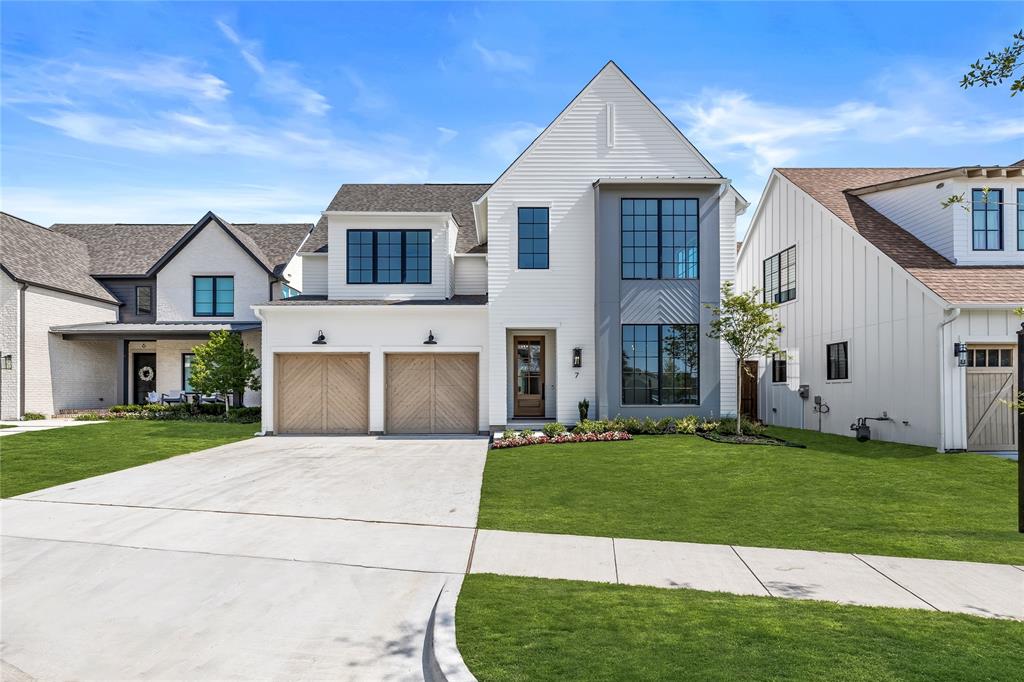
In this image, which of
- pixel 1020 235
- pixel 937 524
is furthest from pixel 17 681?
pixel 1020 235

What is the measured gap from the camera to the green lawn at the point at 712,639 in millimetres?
3994

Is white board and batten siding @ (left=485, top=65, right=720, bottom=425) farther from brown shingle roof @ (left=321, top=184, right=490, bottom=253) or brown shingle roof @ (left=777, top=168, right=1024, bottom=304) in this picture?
brown shingle roof @ (left=777, top=168, right=1024, bottom=304)

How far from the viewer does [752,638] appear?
4.48m

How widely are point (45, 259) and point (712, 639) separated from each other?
2925 centimetres

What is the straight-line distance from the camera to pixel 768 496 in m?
9.88

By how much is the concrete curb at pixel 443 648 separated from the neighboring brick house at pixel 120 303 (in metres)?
21.0

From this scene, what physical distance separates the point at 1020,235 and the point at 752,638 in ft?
52.6

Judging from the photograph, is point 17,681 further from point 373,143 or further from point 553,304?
point 373,143

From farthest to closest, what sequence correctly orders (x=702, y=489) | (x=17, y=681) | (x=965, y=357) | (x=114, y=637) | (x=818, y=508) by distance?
1. (x=965, y=357)
2. (x=702, y=489)
3. (x=818, y=508)
4. (x=114, y=637)
5. (x=17, y=681)

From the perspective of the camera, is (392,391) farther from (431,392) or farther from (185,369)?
(185,369)

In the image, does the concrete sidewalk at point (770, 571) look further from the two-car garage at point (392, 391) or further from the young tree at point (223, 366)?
the young tree at point (223, 366)

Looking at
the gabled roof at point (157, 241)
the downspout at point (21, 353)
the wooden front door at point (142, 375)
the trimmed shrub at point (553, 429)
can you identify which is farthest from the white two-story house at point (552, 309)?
the downspout at point (21, 353)

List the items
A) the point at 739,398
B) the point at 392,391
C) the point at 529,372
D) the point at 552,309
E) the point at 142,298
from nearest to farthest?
the point at 739,398
the point at 552,309
the point at 392,391
the point at 529,372
the point at 142,298

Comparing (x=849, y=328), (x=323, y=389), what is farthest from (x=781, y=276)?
(x=323, y=389)
